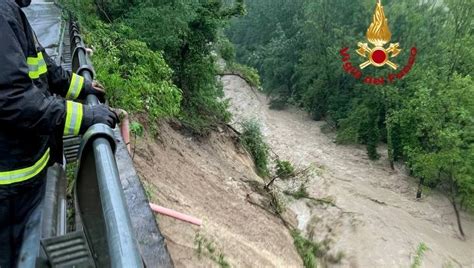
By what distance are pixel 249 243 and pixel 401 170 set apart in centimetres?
2498

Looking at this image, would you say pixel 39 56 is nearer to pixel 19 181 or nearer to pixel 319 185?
pixel 19 181

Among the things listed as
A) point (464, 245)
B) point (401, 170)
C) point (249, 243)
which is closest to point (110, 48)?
point (249, 243)

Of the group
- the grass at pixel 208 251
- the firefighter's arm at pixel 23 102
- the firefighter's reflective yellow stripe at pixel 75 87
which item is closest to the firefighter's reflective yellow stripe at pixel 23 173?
the firefighter's arm at pixel 23 102

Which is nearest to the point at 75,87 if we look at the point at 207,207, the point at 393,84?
the point at 207,207

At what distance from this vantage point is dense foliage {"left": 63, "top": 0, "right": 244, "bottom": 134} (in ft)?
24.0

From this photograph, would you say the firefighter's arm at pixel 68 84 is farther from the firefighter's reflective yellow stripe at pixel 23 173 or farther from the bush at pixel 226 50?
the bush at pixel 226 50

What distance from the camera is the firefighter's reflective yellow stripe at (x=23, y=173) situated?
2568 millimetres

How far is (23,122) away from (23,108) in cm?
8

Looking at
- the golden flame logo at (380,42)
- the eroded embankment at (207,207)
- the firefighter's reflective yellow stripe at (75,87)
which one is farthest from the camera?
the golden flame logo at (380,42)

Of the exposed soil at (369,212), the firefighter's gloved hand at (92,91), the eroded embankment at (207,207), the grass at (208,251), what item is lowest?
the exposed soil at (369,212)

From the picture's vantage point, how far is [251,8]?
194 ft

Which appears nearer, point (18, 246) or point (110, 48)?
point (18, 246)

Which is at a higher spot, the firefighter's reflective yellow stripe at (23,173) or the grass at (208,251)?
the firefighter's reflective yellow stripe at (23,173)

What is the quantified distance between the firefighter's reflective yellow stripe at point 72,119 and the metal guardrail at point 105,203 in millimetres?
228
